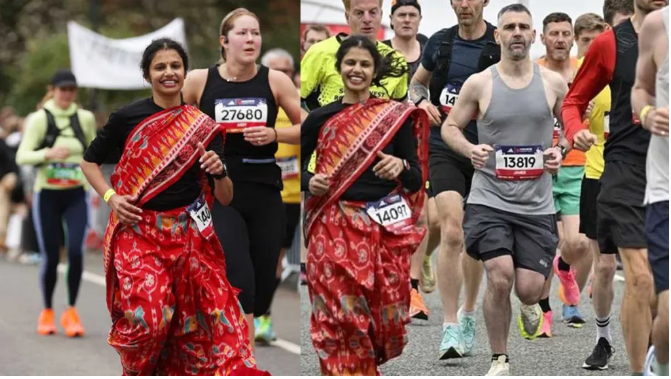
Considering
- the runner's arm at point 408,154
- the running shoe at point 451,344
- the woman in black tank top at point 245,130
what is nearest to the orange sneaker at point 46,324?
the woman in black tank top at point 245,130

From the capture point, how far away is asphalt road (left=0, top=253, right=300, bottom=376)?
970 cm

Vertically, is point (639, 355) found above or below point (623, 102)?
below

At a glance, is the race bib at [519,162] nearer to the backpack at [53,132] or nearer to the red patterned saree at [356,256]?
the red patterned saree at [356,256]

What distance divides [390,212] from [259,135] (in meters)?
1.04

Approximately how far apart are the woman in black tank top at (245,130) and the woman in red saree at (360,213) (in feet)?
2.56

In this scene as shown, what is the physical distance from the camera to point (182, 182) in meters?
7.03

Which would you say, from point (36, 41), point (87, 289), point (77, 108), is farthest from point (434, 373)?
point (36, 41)

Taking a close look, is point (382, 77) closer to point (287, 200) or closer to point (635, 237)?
point (635, 237)

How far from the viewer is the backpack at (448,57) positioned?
715 centimetres

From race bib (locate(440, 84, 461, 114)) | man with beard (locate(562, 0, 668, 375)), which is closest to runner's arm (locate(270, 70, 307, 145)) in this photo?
race bib (locate(440, 84, 461, 114))

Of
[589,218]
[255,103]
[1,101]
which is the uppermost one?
[255,103]

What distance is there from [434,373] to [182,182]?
1.47m

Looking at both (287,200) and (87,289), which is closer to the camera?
(287,200)

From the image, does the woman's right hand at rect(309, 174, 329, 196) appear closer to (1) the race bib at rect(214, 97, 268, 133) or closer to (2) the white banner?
(1) the race bib at rect(214, 97, 268, 133)
